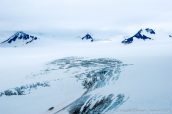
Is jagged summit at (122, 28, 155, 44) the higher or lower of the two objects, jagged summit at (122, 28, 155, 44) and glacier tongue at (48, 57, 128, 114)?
the higher

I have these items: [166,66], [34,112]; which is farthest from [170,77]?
[34,112]

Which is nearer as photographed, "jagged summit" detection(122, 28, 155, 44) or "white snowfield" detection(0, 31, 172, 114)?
"white snowfield" detection(0, 31, 172, 114)

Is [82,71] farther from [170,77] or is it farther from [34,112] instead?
[34,112]

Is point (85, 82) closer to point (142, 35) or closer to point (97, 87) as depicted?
point (97, 87)

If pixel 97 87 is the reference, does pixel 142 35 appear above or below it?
above

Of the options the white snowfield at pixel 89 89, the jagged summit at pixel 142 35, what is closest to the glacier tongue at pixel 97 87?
the white snowfield at pixel 89 89

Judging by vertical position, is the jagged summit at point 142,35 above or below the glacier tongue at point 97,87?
above

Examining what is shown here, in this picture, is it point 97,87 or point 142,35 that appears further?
point 142,35

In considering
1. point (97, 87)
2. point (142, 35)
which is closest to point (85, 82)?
point (97, 87)

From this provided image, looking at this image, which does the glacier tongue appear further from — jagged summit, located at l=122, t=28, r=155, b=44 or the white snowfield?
jagged summit, located at l=122, t=28, r=155, b=44

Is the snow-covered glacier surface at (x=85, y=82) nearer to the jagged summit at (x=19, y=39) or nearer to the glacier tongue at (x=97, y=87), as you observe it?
the glacier tongue at (x=97, y=87)

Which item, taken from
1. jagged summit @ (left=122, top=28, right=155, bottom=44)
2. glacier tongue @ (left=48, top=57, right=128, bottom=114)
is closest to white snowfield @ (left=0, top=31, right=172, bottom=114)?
glacier tongue @ (left=48, top=57, right=128, bottom=114)

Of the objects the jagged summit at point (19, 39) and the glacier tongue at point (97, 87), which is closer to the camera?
the glacier tongue at point (97, 87)
